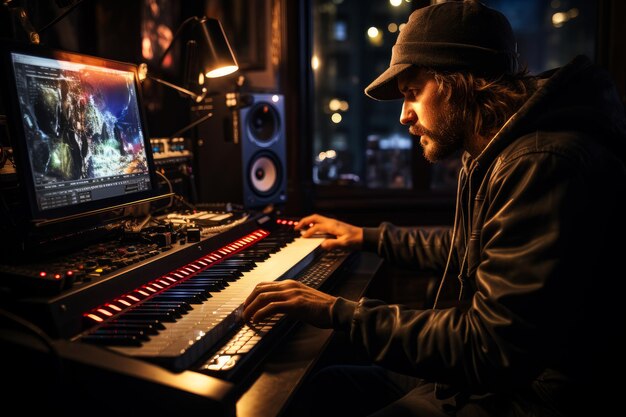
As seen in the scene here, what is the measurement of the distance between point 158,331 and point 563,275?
74 centimetres

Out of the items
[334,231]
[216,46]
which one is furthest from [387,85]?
[216,46]

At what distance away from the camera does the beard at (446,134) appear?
4.29ft

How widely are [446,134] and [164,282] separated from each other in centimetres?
78

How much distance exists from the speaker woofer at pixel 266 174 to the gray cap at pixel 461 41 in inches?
54.4

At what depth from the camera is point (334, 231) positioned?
6.40ft

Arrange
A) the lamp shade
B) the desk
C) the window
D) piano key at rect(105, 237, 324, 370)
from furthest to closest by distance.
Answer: the window, the lamp shade, piano key at rect(105, 237, 324, 370), the desk

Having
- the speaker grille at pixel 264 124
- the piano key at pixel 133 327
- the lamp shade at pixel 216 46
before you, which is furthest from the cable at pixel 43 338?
the speaker grille at pixel 264 124

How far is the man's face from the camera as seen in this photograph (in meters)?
1.29

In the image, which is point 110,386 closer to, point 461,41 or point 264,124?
point 461,41

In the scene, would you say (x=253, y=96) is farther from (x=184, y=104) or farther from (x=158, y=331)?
(x=158, y=331)

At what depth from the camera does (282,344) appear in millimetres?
1193

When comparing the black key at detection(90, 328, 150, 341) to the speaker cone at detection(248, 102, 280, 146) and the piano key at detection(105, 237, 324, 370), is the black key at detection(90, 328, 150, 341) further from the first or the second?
the speaker cone at detection(248, 102, 280, 146)

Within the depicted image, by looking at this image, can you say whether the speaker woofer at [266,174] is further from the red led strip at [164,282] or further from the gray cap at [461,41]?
the gray cap at [461,41]

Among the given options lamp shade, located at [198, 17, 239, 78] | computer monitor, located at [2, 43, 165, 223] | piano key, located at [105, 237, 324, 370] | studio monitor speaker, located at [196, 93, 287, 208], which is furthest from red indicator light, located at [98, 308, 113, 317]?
studio monitor speaker, located at [196, 93, 287, 208]
